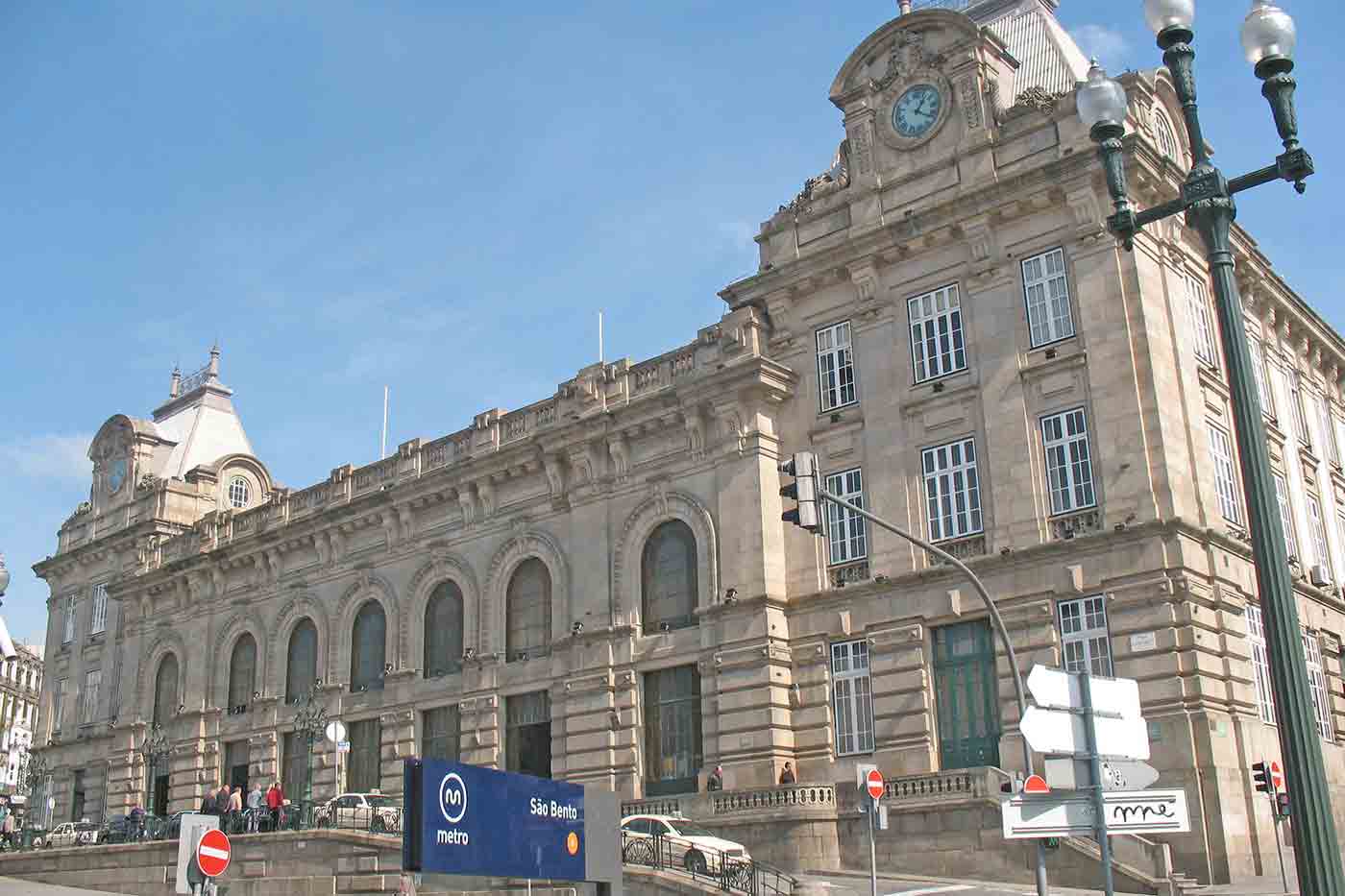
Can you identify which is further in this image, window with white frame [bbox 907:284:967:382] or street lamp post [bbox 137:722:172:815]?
street lamp post [bbox 137:722:172:815]

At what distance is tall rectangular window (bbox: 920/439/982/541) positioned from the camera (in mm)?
35469

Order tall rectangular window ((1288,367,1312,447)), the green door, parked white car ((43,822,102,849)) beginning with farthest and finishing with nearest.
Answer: parked white car ((43,822,102,849)), tall rectangular window ((1288,367,1312,447)), the green door

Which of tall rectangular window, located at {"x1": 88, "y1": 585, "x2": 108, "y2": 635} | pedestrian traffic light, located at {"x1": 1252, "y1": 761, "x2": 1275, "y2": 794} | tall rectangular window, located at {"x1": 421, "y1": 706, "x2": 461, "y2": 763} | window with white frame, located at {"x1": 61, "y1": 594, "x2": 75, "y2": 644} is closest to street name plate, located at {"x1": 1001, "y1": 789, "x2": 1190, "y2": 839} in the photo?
pedestrian traffic light, located at {"x1": 1252, "y1": 761, "x2": 1275, "y2": 794}

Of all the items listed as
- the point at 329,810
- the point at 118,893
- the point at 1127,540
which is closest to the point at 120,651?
the point at 118,893

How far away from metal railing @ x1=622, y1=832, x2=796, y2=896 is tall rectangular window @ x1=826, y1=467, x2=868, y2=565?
9.93m

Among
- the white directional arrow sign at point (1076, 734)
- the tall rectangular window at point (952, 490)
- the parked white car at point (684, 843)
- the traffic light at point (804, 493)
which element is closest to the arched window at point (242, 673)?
the parked white car at point (684, 843)

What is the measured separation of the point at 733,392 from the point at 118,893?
24.1m

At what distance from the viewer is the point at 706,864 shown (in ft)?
→ 95.6

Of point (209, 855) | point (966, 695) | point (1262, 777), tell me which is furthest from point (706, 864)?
point (209, 855)

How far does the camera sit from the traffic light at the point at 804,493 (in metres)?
20.4

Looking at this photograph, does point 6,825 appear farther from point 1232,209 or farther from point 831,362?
point 1232,209

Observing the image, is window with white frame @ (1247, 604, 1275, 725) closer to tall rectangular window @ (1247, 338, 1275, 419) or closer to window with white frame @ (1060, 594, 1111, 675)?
window with white frame @ (1060, 594, 1111, 675)

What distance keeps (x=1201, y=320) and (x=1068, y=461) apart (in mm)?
6802

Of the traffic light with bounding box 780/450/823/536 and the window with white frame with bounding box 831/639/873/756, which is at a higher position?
the traffic light with bounding box 780/450/823/536
